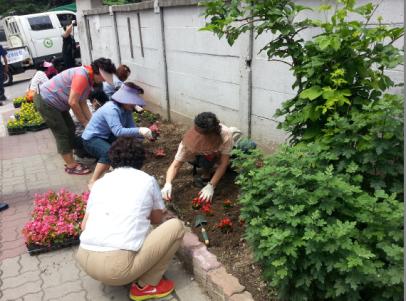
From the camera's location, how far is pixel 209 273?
9.59 ft

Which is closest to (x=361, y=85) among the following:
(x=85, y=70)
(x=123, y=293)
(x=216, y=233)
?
(x=216, y=233)

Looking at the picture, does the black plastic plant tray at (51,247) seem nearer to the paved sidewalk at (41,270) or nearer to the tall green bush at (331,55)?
the paved sidewalk at (41,270)

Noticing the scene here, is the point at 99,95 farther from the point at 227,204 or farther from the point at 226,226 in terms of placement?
the point at 226,226

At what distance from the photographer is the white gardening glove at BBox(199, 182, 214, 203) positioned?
4008 millimetres

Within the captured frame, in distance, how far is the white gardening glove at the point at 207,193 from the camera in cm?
401

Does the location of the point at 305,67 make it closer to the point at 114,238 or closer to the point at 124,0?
the point at 114,238

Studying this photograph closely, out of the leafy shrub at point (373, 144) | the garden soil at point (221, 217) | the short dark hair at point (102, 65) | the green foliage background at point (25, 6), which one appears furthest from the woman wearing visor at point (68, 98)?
the green foliage background at point (25, 6)

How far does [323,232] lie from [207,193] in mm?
1970

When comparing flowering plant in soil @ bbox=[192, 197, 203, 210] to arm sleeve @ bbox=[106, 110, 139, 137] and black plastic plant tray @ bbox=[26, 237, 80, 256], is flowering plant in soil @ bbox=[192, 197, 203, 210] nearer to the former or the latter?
arm sleeve @ bbox=[106, 110, 139, 137]

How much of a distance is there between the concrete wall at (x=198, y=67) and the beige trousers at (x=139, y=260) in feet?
5.59

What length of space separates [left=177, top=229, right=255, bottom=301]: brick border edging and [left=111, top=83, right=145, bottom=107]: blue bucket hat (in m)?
1.61

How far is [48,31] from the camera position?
17.0 m

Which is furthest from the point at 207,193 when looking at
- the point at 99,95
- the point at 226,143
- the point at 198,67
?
the point at 99,95

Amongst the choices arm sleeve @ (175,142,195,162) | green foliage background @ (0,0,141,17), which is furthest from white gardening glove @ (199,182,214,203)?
green foliage background @ (0,0,141,17)
